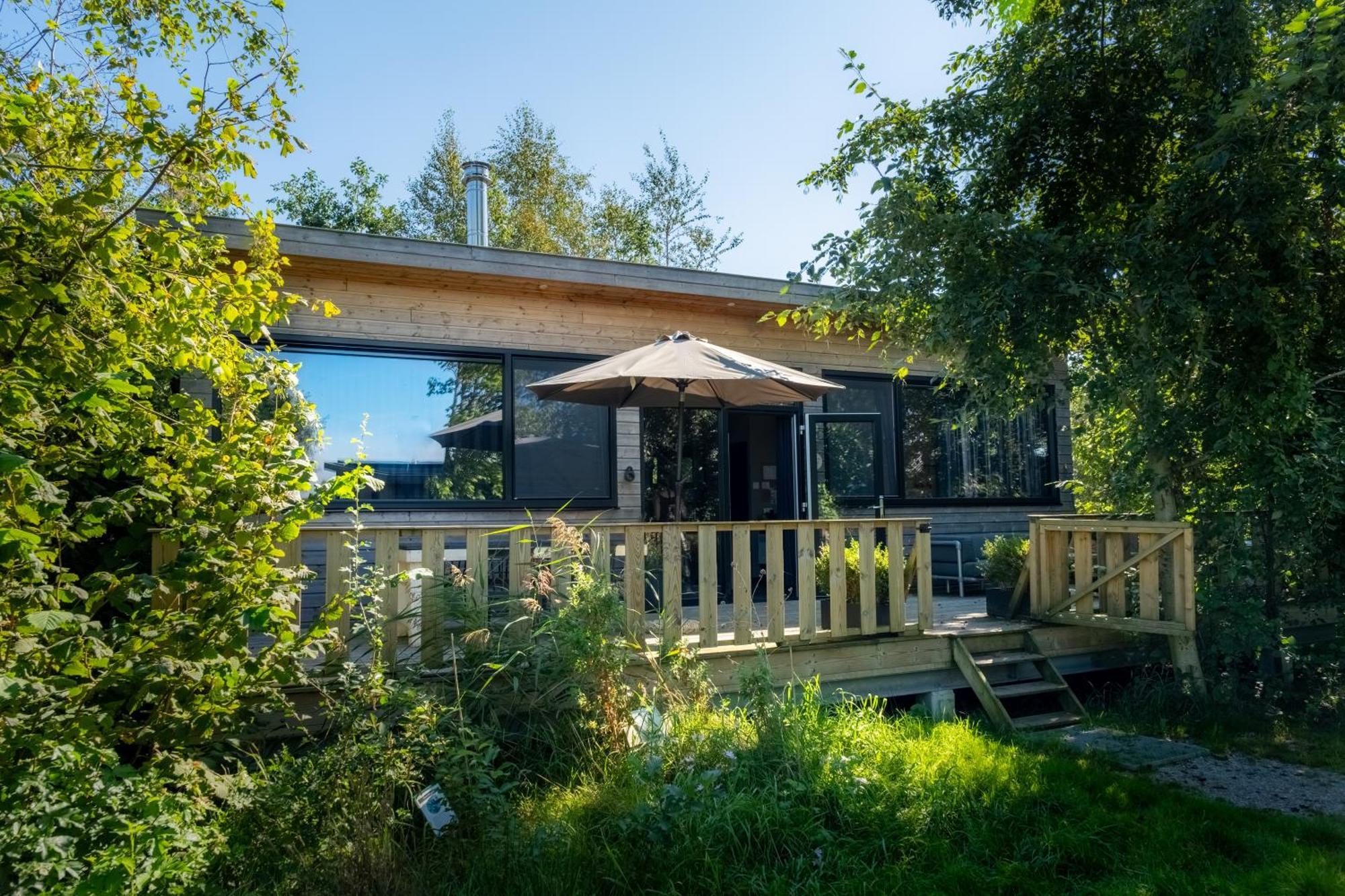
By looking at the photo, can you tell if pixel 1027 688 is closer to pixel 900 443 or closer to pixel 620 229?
pixel 900 443

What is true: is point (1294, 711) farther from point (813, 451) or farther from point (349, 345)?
point (349, 345)

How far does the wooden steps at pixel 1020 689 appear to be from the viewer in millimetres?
5164

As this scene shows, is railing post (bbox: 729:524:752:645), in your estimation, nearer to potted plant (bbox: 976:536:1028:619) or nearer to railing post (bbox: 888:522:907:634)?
railing post (bbox: 888:522:907:634)

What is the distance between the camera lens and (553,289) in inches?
280

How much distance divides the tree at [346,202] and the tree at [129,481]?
20043mm

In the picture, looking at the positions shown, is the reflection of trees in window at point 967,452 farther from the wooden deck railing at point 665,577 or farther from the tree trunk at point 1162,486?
the wooden deck railing at point 665,577

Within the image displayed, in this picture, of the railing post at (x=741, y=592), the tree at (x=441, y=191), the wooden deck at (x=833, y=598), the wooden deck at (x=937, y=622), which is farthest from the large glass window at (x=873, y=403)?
the tree at (x=441, y=191)

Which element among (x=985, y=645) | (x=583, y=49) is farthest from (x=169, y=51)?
(x=583, y=49)

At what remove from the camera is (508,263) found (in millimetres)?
6703

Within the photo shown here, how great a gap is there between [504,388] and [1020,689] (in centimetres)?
434

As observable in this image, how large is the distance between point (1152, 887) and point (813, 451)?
534cm

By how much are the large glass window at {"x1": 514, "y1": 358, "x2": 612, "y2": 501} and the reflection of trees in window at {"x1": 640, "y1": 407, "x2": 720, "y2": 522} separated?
0.64m

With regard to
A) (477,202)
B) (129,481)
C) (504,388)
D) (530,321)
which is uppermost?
(477,202)

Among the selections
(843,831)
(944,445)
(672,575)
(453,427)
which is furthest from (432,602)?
(944,445)
